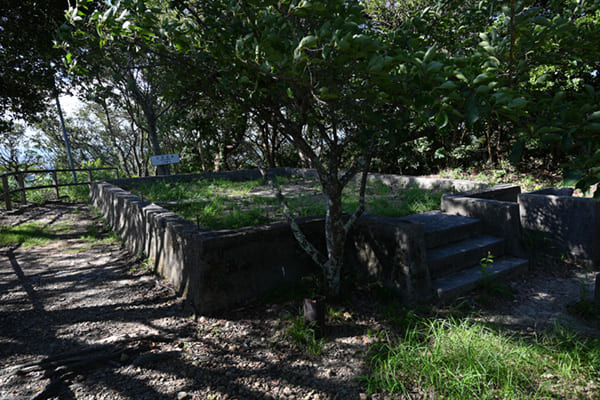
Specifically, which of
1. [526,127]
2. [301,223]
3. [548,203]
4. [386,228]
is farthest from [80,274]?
[548,203]

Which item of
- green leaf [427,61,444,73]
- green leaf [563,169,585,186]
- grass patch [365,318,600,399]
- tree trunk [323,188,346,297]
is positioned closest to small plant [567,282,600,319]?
grass patch [365,318,600,399]

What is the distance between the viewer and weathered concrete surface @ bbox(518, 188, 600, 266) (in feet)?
14.3

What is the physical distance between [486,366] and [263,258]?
231 centimetres

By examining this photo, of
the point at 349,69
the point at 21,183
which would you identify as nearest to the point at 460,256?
the point at 349,69

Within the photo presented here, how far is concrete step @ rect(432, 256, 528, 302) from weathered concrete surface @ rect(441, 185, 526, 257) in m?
0.25

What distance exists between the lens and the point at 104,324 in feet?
11.3

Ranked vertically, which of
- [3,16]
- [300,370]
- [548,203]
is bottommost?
[300,370]

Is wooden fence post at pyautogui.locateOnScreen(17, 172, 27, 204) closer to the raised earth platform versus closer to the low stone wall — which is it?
the raised earth platform

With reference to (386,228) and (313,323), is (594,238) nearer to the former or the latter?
(386,228)

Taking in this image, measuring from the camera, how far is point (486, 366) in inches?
92.9

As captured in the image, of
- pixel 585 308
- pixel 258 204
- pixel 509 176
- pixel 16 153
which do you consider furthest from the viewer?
pixel 16 153

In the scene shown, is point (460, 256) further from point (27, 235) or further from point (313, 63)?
point (27, 235)

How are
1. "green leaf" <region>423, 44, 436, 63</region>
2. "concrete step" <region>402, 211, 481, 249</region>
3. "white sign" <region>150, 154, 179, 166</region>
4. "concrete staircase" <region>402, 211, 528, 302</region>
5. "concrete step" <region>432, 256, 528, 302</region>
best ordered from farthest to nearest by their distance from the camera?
"white sign" <region>150, 154, 179, 166</region> < "concrete step" <region>402, 211, 481, 249</region> < "concrete staircase" <region>402, 211, 528, 302</region> < "concrete step" <region>432, 256, 528, 302</region> < "green leaf" <region>423, 44, 436, 63</region>

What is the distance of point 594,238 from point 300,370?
438 centimetres
